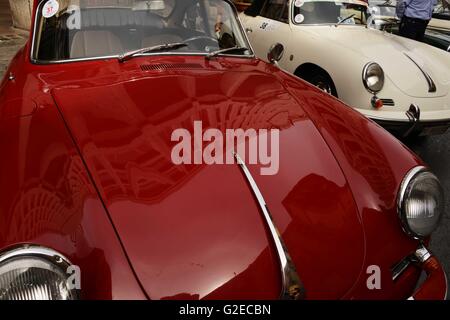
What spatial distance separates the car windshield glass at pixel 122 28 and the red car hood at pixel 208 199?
560 millimetres

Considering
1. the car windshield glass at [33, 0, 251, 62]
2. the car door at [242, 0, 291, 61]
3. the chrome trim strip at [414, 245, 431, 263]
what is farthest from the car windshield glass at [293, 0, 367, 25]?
the chrome trim strip at [414, 245, 431, 263]

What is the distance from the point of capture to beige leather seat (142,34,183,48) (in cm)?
264

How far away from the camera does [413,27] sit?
618 centimetres

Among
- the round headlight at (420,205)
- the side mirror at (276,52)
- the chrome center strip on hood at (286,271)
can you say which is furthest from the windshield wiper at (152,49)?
the round headlight at (420,205)

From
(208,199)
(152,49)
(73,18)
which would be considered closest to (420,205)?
(208,199)

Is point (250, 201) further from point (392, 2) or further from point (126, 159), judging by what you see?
point (392, 2)

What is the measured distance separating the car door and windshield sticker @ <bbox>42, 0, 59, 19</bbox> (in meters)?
2.79

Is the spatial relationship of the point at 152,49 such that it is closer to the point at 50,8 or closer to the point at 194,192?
the point at 50,8

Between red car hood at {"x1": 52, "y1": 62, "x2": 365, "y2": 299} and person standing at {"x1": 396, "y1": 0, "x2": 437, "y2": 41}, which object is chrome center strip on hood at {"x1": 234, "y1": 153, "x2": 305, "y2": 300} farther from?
person standing at {"x1": 396, "y1": 0, "x2": 437, "y2": 41}

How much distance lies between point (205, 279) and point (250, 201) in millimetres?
359

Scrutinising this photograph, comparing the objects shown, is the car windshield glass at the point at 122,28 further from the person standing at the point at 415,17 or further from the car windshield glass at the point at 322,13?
the person standing at the point at 415,17

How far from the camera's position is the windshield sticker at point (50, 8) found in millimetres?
2676

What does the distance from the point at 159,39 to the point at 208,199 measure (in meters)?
1.50

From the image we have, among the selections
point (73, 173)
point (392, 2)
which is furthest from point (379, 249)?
point (392, 2)
